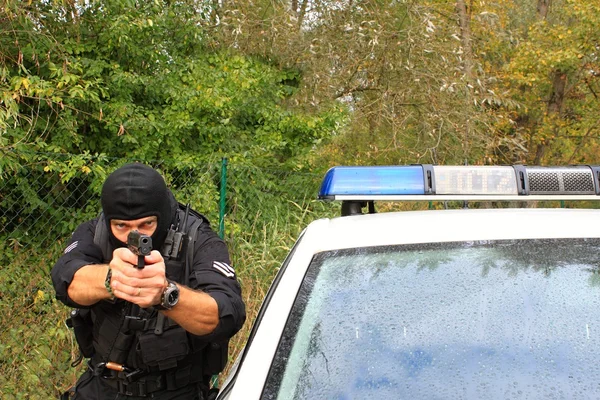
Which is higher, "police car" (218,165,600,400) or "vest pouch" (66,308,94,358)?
"police car" (218,165,600,400)

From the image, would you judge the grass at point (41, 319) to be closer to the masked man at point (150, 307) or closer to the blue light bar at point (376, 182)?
the masked man at point (150, 307)

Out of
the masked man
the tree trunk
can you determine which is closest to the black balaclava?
the masked man

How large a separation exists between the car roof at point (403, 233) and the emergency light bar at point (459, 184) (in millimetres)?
110

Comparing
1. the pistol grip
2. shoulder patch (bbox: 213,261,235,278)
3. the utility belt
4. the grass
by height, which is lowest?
the grass

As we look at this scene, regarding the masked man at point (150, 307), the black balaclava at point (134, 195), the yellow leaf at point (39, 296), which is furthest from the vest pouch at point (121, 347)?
the yellow leaf at point (39, 296)

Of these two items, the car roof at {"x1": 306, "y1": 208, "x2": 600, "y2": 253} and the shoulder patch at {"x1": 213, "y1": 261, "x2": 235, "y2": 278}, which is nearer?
the car roof at {"x1": 306, "y1": 208, "x2": 600, "y2": 253}

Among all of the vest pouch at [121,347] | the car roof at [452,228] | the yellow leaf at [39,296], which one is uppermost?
the car roof at [452,228]

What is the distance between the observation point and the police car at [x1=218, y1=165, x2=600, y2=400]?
1576 mm

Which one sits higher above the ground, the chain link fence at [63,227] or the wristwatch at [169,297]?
the wristwatch at [169,297]

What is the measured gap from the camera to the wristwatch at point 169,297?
6.21ft

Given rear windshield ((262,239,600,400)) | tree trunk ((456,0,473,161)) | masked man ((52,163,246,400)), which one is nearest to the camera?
rear windshield ((262,239,600,400))

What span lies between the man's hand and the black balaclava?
318 millimetres

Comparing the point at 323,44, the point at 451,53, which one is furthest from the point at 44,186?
the point at 451,53

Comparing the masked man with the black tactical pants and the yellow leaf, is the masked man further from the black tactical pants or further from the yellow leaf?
the yellow leaf
